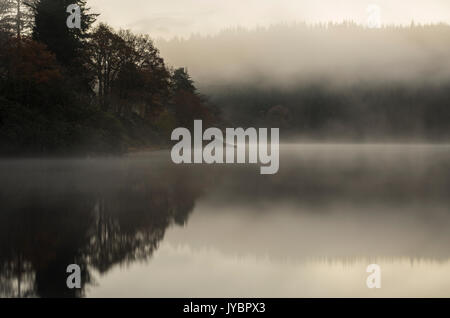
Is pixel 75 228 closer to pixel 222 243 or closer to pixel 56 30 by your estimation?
pixel 222 243

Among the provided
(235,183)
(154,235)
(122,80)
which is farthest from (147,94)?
(154,235)

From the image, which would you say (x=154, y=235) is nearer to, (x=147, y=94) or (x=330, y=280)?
(x=330, y=280)

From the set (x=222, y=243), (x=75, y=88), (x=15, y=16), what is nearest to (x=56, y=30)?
(x=75, y=88)

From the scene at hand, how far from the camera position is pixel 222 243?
1149 cm

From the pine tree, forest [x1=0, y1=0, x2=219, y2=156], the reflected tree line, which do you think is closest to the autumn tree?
forest [x1=0, y1=0, x2=219, y2=156]

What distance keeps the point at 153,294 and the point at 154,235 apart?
4755mm

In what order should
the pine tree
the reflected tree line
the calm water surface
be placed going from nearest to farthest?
the calm water surface → the reflected tree line → the pine tree

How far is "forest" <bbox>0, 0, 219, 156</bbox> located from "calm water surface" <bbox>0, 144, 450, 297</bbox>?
2560 cm

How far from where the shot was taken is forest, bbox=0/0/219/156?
150 feet

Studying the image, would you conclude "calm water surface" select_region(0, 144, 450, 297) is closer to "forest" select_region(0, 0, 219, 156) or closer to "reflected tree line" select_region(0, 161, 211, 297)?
"reflected tree line" select_region(0, 161, 211, 297)

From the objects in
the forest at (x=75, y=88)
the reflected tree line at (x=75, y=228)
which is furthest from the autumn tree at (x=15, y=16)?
the reflected tree line at (x=75, y=228)

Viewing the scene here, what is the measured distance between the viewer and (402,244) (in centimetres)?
1128

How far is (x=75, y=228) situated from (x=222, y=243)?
3.84m

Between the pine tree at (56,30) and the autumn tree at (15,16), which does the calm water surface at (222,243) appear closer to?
the pine tree at (56,30)
